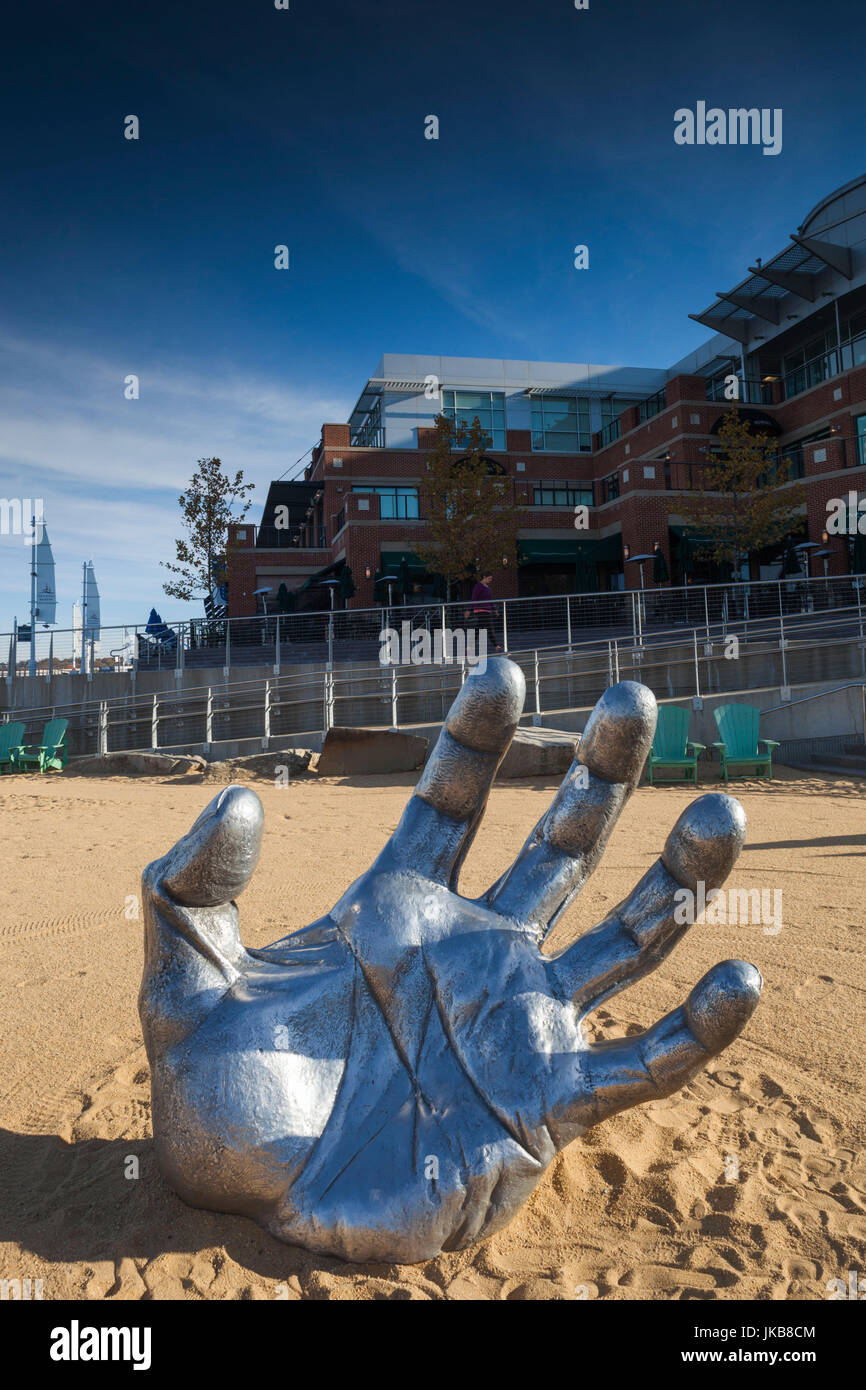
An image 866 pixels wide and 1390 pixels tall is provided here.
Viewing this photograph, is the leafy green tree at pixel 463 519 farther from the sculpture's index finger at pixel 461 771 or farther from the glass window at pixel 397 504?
the sculpture's index finger at pixel 461 771

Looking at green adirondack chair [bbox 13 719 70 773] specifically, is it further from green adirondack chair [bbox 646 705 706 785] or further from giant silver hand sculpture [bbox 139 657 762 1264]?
giant silver hand sculpture [bbox 139 657 762 1264]

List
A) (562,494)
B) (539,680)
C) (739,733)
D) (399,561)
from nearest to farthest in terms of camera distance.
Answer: (739,733) → (539,680) → (399,561) → (562,494)

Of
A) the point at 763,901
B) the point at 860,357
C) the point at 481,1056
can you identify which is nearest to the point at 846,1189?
the point at 481,1056

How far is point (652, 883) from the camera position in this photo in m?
1.74

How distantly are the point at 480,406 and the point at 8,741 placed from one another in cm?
2787

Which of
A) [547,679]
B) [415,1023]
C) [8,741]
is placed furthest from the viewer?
[8,741]

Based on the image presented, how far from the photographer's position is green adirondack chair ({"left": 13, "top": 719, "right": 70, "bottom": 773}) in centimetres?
1384

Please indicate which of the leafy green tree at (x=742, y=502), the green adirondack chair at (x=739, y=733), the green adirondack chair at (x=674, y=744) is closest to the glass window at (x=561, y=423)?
the leafy green tree at (x=742, y=502)

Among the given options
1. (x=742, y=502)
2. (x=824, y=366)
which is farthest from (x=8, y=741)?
(x=824, y=366)

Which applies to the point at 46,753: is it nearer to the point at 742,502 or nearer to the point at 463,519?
the point at 463,519

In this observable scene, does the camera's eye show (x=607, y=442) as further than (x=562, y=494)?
A: Yes

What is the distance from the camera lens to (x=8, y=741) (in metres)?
14.2

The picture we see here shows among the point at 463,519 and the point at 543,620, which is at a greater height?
the point at 463,519

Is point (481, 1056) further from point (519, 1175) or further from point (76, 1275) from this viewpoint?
point (76, 1275)
